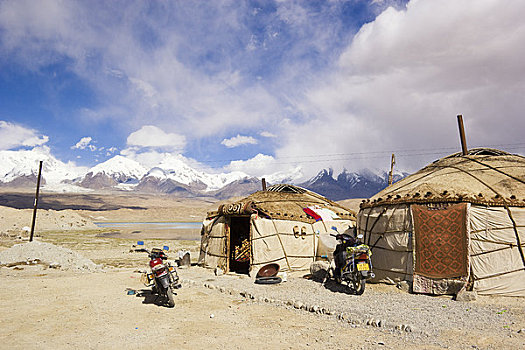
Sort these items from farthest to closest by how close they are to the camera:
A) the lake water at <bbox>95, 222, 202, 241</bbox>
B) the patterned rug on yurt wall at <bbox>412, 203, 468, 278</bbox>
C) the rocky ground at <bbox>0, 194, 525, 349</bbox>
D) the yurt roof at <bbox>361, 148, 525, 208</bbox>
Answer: the lake water at <bbox>95, 222, 202, 241</bbox>
the yurt roof at <bbox>361, 148, 525, 208</bbox>
the patterned rug on yurt wall at <bbox>412, 203, 468, 278</bbox>
the rocky ground at <bbox>0, 194, 525, 349</bbox>

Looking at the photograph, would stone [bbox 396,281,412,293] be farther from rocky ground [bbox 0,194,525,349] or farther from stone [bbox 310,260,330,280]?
stone [bbox 310,260,330,280]

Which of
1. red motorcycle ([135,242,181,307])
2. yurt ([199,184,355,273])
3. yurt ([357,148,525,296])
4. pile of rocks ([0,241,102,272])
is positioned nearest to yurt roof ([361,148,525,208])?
yurt ([357,148,525,296])

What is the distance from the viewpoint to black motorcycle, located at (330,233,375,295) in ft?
24.1

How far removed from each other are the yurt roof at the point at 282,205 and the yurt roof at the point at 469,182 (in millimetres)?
2666

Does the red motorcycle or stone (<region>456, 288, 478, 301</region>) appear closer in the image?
A: stone (<region>456, 288, 478, 301</region>)

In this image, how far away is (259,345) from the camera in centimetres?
473

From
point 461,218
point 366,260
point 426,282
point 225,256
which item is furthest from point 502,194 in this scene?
point 225,256

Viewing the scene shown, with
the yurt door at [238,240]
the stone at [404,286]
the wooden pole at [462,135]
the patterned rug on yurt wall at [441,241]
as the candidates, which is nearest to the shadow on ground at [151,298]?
the yurt door at [238,240]

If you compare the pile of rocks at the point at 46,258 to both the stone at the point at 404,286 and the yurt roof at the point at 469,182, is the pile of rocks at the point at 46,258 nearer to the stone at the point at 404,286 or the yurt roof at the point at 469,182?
the stone at the point at 404,286

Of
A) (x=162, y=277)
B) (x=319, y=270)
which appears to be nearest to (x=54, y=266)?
(x=162, y=277)

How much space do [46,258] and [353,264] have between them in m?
11.5

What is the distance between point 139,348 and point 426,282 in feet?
19.6

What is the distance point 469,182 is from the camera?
7930 millimetres

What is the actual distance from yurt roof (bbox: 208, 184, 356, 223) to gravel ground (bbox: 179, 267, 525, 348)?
2.30 meters
